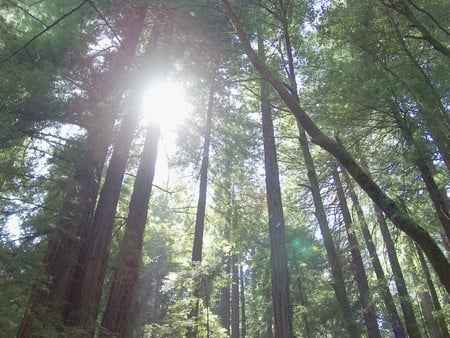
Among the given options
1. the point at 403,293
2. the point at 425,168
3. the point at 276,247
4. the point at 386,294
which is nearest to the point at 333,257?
the point at 276,247

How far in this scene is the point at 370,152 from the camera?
35.9 ft

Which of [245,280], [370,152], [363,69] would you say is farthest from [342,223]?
[245,280]

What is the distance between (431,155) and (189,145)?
22.2 feet

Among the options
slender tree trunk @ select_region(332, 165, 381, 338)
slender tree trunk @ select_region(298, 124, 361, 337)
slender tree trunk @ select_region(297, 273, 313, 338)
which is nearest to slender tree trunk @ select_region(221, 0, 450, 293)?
slender tree trunk @ select_region(298, 124, 361, 337)

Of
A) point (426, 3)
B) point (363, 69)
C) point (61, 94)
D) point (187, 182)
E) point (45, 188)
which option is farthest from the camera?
point (187, 182)

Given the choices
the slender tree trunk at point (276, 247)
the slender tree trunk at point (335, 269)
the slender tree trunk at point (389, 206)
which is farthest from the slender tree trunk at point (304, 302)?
the slender tree trunk at point (389, 206)

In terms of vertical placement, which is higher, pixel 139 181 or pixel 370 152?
pixel 370 152

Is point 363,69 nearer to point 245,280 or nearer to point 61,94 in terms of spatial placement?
point 61,94

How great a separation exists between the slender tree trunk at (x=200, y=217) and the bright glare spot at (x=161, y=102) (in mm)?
1736

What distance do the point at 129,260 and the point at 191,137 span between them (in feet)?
21.1

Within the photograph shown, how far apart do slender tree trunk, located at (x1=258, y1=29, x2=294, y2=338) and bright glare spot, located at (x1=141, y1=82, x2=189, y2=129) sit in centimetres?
222

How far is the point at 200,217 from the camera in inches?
435

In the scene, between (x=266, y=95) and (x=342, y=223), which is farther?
(x=342, y=223)

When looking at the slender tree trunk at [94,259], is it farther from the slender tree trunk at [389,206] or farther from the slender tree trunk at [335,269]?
the slender tree trunk at [335,269]
